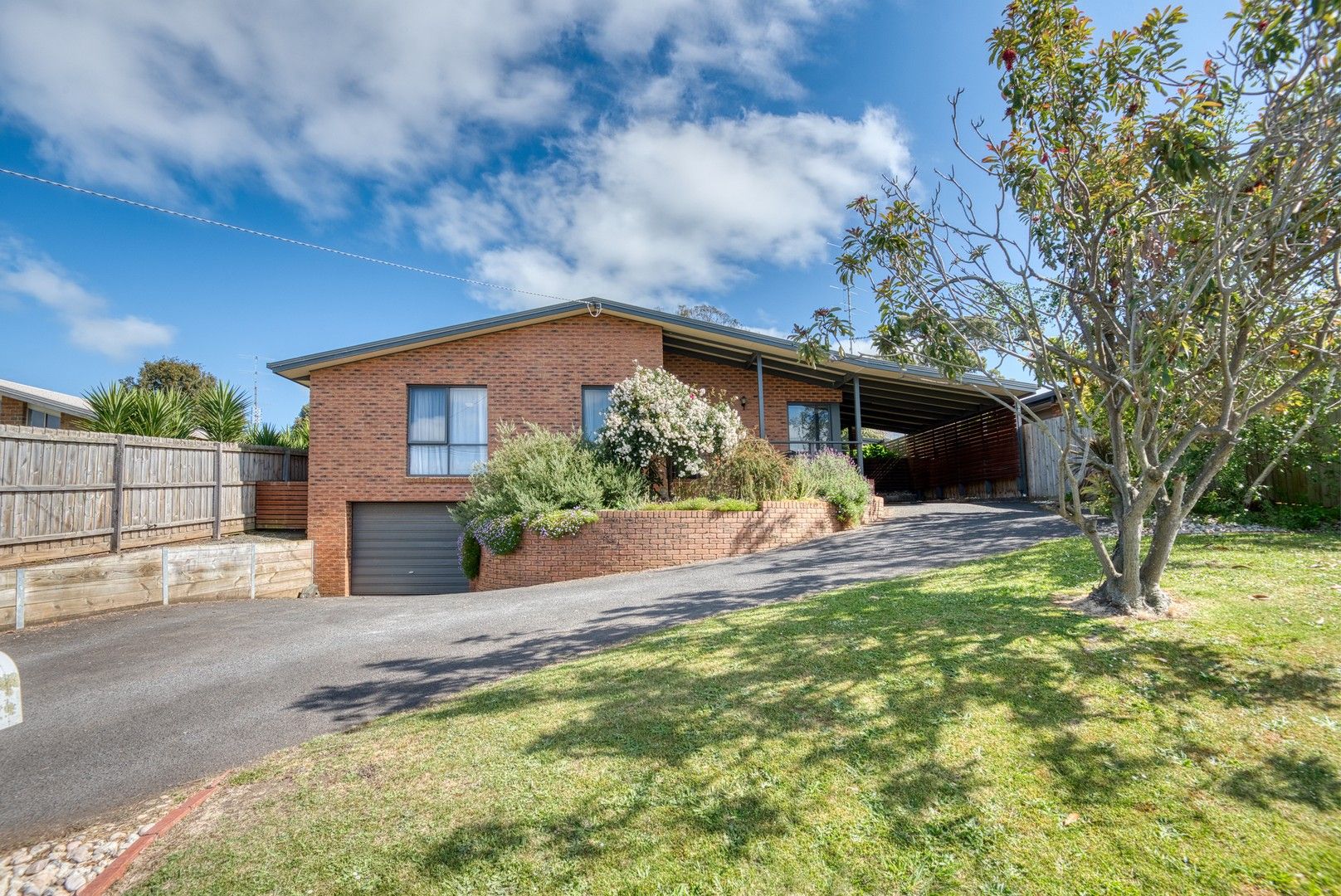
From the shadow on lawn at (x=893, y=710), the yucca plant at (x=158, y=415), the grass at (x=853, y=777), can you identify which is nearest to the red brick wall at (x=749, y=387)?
the yucca plant at (x=158, y=415)

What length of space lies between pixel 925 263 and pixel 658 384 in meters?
6.90

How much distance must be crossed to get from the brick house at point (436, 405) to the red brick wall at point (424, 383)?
0.02 m

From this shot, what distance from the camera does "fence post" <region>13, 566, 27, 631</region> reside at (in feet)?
24.6

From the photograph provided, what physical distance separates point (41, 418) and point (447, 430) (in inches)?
616

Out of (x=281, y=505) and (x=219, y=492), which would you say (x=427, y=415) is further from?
(x=219, y=492)

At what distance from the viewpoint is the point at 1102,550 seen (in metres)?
5.23

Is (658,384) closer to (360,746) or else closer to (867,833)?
(360,746)

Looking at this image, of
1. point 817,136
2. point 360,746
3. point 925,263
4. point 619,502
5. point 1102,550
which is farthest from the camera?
point 619,502

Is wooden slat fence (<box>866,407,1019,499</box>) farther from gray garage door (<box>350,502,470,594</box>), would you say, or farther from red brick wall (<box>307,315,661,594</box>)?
gray garage door (<box>350,502,470,594</box>)

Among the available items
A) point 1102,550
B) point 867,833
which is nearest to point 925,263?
point 1102,550

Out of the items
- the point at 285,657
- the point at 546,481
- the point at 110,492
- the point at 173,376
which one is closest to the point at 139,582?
the point at 110,492

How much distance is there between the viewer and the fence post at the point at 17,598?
7.48 metres

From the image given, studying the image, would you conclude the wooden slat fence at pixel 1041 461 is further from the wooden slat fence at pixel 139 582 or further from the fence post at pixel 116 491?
the fence post at pixel 116 491

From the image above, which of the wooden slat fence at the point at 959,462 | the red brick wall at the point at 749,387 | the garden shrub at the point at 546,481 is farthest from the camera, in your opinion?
the wooden slat fence at the point at 959,462
